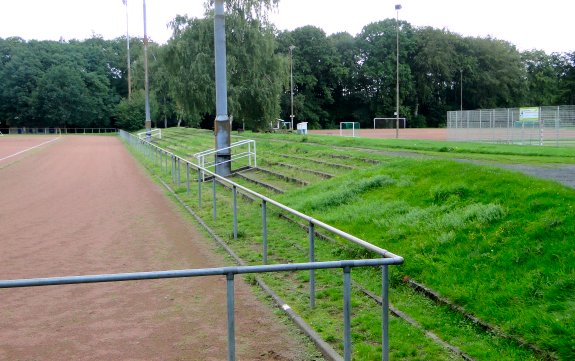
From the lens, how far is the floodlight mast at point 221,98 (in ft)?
60.3

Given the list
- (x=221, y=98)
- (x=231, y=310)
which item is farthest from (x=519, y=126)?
(x=231, y=310)

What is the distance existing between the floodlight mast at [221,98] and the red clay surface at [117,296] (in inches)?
168

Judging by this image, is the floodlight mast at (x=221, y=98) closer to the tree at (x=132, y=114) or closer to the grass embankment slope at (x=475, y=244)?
the grass embankment slope at (x=475, y=244)

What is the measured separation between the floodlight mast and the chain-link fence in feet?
57.5

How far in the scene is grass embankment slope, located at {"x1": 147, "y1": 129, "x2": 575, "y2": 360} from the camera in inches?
202

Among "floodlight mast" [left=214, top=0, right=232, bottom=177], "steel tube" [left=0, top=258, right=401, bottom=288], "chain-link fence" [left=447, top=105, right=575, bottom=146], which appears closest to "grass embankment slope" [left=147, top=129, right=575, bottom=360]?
"steel tube" [left=0, top=258, right=401, bottom=288]

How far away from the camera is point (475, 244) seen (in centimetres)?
707

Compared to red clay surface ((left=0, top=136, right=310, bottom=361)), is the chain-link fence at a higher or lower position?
higher

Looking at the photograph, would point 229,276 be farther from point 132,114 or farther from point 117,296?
point 132,114

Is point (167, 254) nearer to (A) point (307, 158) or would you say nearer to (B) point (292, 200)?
(B) point (292, 200)

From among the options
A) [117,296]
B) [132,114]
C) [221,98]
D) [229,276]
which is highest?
[132,114]

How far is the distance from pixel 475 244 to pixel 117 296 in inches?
168

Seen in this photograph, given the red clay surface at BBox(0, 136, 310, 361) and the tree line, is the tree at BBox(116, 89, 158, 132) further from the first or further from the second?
the red clay surface at BBox(0, 136, 310, 361)

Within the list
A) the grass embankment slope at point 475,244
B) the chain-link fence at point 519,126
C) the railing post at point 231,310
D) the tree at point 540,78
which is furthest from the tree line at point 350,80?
the railing post at point 231,310
